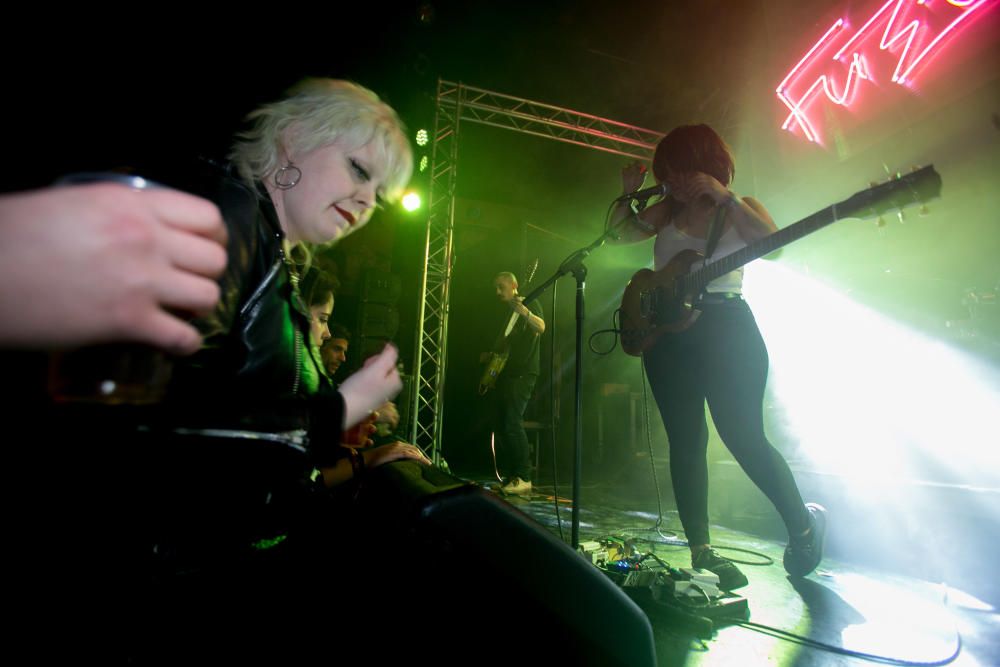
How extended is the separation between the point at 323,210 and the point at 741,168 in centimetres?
775

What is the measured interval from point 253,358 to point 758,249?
230 centimetres

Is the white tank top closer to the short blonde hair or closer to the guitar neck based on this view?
the guitar neck

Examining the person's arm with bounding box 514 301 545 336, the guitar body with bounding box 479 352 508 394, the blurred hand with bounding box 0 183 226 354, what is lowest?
the blurred hand with bounding box 0 183 226 354

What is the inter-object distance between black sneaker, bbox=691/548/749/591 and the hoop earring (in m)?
2.46

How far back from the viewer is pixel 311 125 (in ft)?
3.86

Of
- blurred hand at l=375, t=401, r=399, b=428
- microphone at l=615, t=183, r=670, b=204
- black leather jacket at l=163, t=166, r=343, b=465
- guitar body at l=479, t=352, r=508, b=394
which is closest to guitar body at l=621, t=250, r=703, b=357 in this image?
microphone at l=615, t=183, r=670, b=204

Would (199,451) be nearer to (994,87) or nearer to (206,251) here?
(206,251)

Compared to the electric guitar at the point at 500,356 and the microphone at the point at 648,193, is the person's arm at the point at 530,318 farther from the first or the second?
the microphone at the point at 648,193

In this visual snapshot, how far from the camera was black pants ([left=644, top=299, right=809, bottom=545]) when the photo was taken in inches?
85.5

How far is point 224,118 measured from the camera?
1242mm

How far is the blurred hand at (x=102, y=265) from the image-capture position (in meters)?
0.26

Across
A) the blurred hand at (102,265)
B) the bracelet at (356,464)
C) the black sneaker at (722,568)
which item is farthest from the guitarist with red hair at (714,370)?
the blurred hand at (102,265)

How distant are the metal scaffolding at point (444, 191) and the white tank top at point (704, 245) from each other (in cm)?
367

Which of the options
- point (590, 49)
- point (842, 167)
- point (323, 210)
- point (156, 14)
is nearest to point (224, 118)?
point (323, 210)
